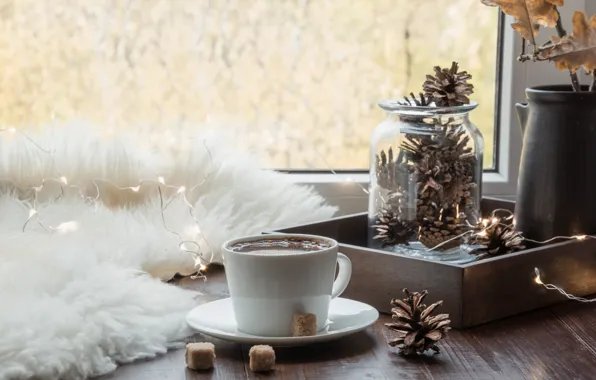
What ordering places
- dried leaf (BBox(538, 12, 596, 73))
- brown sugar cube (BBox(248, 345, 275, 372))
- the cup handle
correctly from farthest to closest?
dried leaf (BBox(538, 12, 596, 73)), the cup handle, brown sugar cube (BBox(248, 345, 275, 372))

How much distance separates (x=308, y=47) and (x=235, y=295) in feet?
2.44

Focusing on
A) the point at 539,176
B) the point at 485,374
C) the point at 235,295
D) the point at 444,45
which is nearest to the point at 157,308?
the point at 235,295

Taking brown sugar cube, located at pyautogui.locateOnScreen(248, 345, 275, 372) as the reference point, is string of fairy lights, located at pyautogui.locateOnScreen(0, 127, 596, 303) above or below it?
above

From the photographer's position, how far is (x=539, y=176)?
115cm

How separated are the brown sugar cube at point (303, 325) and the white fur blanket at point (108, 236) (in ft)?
0.39

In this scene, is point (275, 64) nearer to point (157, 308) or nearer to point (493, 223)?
point (493, 223)

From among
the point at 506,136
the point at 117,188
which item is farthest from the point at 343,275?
the point at 506,136

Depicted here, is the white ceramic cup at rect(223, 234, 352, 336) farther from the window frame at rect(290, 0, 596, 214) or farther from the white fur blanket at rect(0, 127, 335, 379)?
the window frame at rect(290, 0, 596, 214)

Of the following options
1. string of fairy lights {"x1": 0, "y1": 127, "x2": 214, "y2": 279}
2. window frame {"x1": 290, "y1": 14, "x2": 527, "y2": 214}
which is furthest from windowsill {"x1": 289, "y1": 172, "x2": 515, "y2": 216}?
string of fairy lights {"x1": 0, "y1": 127, "x2": 214, "y2": 279}

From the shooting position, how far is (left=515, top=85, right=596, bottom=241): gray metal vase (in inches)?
44.1

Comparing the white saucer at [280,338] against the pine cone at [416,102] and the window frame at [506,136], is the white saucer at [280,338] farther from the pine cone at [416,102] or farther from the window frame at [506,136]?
the window frame at [506,136]

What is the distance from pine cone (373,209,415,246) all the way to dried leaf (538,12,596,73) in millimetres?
257

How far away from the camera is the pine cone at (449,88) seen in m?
1.11

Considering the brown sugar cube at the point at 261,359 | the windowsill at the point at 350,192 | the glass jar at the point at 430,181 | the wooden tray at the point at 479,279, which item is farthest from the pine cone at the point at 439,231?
the windowsill at the point at 350,192
